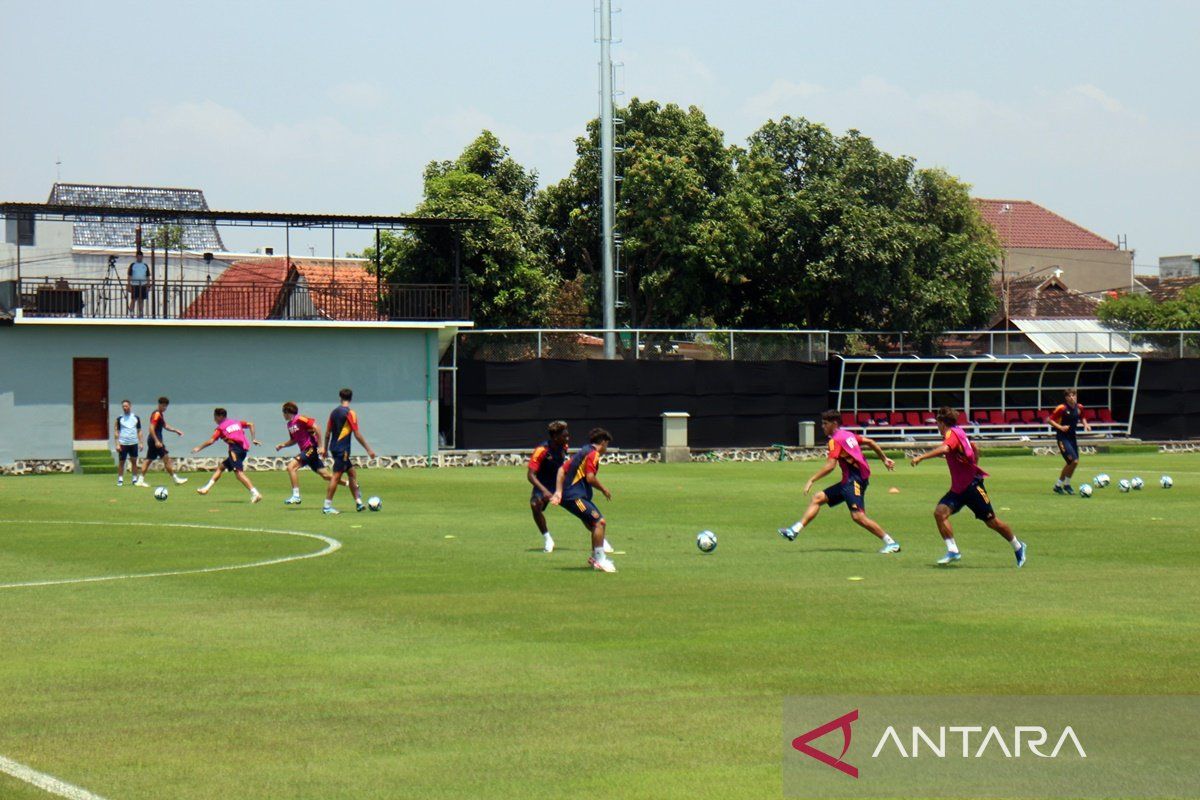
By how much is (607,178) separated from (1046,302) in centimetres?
4991

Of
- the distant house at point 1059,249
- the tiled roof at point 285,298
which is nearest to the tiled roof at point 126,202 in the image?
the tiled roof at point 285,298

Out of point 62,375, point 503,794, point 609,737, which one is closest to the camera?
point 503,794

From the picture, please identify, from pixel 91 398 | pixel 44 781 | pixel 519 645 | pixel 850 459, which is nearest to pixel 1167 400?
pixel 91 398

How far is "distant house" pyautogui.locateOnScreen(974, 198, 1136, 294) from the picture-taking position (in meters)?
112

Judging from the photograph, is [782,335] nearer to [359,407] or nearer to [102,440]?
[359,407]

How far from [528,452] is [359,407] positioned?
5595 mm

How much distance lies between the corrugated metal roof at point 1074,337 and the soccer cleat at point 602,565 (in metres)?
42.2

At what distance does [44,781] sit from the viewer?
8039 millimetres

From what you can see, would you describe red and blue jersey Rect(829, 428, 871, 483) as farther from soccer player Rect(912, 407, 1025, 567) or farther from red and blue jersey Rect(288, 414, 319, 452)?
red and blue jersey Rect(288, 414, 319, 452)

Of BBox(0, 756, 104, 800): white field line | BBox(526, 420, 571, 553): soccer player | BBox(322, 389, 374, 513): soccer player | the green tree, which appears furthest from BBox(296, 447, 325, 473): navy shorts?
the green tree

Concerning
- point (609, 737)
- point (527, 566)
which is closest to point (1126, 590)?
point (527, 566)

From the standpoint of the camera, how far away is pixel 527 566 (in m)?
18.1

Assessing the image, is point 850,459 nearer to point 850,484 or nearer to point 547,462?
point 850,484

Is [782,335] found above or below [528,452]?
above
